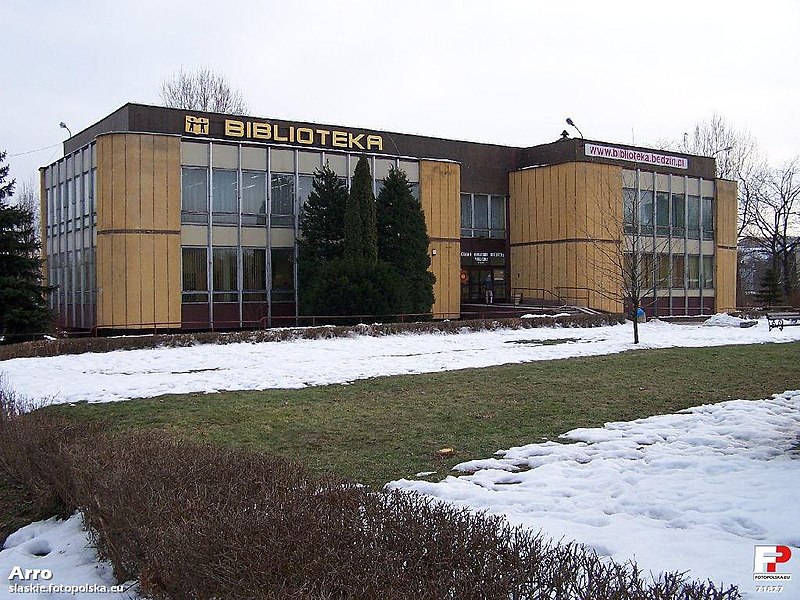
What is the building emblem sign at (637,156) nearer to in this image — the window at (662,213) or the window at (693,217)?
the window at (662,213)

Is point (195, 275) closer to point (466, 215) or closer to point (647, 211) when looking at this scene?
point (466, 215)

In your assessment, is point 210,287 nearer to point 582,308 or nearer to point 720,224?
point 582,308

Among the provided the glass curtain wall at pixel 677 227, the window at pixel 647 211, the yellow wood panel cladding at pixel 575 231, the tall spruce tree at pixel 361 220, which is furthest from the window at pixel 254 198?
the window at pixel 647 211

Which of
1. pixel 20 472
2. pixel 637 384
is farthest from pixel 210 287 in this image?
pixel 20 472

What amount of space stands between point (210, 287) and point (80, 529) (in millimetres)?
24526

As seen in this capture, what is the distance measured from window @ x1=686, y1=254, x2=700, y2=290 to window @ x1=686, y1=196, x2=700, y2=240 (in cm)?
117

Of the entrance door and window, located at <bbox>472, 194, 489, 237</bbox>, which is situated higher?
window, located at <bbox>472, 194, 489, 237</bbox>

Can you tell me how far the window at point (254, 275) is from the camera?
31.5m

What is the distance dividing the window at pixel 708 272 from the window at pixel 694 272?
61cm

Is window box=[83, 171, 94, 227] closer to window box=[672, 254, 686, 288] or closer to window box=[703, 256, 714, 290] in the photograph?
window box=[672, 254, 686, 288]

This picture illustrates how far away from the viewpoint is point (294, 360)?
727 inches

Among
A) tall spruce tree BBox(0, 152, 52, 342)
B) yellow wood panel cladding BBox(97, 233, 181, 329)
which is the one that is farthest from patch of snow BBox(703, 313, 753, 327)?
tall spruce tree BBox(0, 152, 52, 342)

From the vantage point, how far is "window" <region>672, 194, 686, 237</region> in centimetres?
4219

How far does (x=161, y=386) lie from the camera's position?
1457 centimetres
